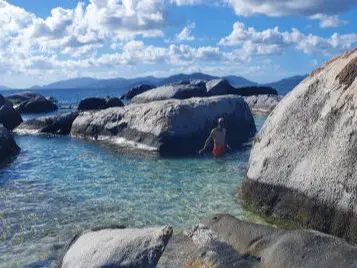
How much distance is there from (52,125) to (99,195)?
20184 millimetres

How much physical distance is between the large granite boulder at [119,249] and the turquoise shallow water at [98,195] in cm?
133

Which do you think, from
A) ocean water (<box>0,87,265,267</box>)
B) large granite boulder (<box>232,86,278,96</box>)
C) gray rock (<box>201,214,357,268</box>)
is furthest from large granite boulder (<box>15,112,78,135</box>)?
large granite boulder (<box>232,86,278,96</box>)

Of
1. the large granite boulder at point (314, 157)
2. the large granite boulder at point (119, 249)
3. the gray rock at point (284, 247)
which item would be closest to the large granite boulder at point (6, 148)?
the large granite boulder at point (314, 157)

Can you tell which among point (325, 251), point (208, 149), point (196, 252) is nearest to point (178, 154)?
point (208, 149)

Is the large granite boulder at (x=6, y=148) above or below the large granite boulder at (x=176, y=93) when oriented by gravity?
below

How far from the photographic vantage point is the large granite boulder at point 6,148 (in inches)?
955

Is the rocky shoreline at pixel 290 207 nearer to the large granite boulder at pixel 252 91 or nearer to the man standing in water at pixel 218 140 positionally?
the man standing in water at pixel 218 140

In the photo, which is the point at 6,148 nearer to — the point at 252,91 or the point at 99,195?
the point at 99,195

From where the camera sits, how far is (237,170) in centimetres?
1920

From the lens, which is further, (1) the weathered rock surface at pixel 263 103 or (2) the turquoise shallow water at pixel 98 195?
(1) the weathered rock surface at pixel 263 103

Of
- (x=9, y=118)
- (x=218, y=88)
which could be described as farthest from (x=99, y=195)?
(x=218, y=88)

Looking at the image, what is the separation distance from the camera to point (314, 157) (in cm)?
1154

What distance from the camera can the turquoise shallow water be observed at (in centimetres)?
1202

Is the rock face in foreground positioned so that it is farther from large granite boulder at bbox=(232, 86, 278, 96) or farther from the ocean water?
large granite boulder at bbox=(232, 86, 278, 96)
